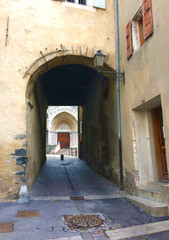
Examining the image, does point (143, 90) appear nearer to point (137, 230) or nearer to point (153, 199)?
point (153, 199)

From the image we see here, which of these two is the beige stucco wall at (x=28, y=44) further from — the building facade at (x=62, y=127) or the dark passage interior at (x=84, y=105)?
the building facade at (x=62, y=127)

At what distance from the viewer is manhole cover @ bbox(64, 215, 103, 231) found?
337cm

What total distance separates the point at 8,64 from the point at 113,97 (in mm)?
3402

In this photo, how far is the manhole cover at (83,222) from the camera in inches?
133

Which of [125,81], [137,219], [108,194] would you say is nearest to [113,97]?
[125,81]

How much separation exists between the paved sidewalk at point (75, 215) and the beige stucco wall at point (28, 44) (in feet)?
2.98

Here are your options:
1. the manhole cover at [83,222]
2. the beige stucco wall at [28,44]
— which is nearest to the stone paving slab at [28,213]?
the manhole cover at [83,222]

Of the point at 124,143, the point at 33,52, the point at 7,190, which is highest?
the point at 33,52

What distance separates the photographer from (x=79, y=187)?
621 centimetres

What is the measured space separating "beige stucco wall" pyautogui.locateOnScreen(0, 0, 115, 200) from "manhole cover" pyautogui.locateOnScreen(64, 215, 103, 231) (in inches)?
70.9

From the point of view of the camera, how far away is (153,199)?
14.1ft

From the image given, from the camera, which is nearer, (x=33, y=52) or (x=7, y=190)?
(x=7, y=190)

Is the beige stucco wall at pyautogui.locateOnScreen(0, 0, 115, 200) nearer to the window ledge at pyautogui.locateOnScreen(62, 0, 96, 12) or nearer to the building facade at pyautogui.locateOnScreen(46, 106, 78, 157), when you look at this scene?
the window ledge at pyautogui.locateOnScreen(62, 0, 96, 12)

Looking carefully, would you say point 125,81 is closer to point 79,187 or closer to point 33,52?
point 33,52
